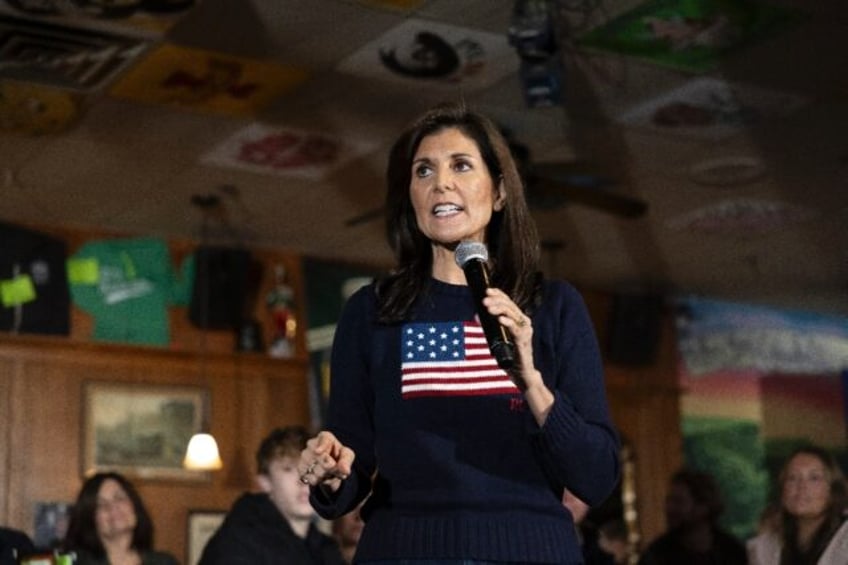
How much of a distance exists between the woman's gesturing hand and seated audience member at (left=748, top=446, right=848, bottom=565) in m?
3.06

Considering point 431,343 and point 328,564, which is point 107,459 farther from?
point 431,343

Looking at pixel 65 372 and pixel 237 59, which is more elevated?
pixel 237 59

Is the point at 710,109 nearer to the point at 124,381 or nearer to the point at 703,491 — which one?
the point at 703,491

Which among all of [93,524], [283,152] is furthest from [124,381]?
[93,524]

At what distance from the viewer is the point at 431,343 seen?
1756mm

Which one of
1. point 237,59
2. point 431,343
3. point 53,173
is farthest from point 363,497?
point 53,173

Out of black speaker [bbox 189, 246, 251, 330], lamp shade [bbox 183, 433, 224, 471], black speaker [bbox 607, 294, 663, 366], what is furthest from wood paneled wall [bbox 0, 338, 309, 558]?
black speaker [bbox 607, 294, 663, 366]

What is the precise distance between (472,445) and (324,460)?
18cm

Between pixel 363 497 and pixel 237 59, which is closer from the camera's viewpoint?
pixel 363 497

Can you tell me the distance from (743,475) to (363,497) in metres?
9.46

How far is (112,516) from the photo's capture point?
17.6 feet

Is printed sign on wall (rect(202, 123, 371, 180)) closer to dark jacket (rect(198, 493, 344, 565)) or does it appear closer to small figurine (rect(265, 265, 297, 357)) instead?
small figurine (rect(265, 265, 297, 357))

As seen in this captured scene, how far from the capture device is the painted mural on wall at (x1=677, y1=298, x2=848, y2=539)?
10.8 metres

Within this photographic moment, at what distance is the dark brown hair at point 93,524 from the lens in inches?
209
